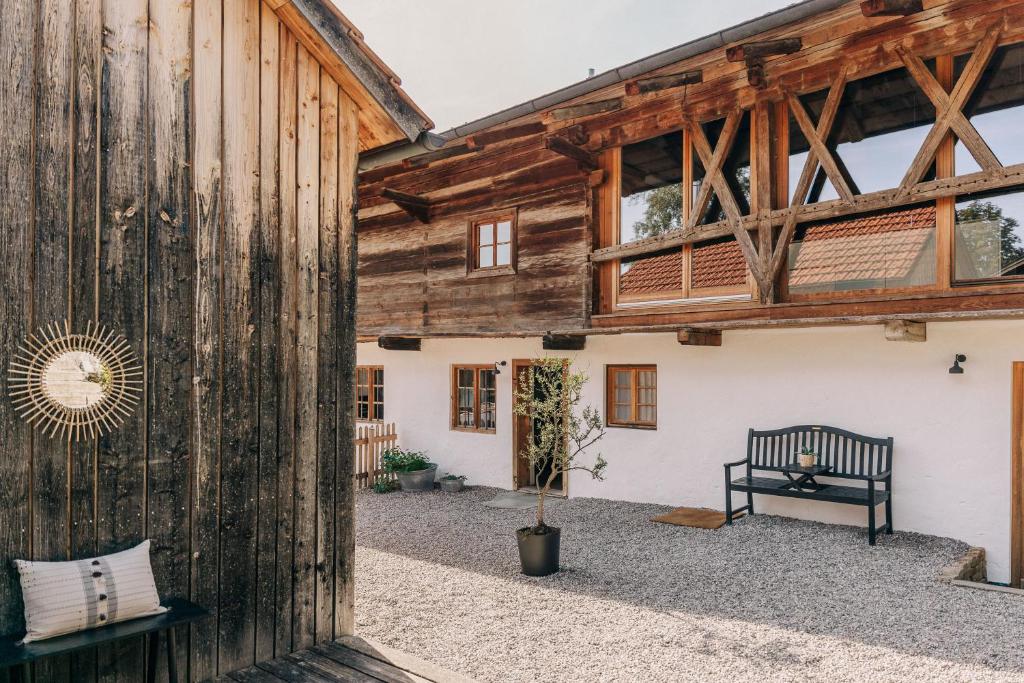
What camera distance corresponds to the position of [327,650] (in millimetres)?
4238

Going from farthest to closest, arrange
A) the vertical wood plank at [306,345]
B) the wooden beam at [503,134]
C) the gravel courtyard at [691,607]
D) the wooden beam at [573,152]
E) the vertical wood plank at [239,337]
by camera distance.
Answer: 1. the wooden beam at [503,134]
2. the wooden beam at [573,152]
3. the gravel courtyard at [691,607]
4. the vertical wood plank at [306,345]
5. the vertical wood plank at [239,337]

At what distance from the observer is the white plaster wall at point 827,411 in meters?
7.36

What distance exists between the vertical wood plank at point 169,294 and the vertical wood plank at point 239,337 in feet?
0.71

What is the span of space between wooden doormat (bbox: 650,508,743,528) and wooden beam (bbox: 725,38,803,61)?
5447 mm

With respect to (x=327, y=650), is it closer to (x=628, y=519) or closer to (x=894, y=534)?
(x=628, y=519)

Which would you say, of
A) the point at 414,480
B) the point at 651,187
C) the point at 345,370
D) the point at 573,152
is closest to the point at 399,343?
the point at 414,480

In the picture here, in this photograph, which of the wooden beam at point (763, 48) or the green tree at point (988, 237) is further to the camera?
the wooden beam at point (763, 48)

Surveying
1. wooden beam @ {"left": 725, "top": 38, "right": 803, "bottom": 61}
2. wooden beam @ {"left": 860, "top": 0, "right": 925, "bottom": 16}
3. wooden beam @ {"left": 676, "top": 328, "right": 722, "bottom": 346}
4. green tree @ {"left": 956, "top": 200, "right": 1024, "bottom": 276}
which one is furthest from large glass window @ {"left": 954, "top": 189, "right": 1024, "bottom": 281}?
wooden beam @ {"left": 676, "top": 328, "right": 722, "bottom": 346}

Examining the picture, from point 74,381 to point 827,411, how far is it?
7905 mm

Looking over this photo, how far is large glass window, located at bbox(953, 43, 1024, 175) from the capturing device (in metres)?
6.79

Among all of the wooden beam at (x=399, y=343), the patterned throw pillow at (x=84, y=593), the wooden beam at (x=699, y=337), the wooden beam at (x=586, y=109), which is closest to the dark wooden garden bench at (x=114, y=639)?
the patterned throw pillow at (x=84, y=593)

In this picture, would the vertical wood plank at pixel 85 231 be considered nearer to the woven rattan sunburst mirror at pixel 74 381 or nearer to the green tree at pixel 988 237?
the woven rattan sunburst mirror at pixel 74 381

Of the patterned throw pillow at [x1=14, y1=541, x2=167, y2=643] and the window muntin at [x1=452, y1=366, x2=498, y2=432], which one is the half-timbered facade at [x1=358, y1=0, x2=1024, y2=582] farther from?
the patterned throw pillow at [x1=14, y1=541, x2=167, y2=643]

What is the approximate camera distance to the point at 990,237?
22.5 feet
